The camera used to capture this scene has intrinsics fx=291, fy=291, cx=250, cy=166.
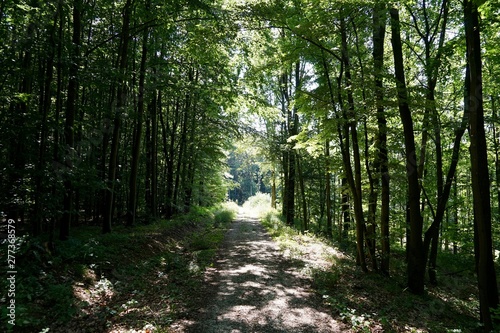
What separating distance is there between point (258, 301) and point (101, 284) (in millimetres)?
3555

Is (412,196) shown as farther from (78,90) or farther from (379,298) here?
(78,90)

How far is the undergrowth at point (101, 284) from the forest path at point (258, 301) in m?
0.52

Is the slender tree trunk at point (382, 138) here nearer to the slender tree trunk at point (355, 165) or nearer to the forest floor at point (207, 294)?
the slender tree trunk at point (355, 165)

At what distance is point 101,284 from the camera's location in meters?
6.57

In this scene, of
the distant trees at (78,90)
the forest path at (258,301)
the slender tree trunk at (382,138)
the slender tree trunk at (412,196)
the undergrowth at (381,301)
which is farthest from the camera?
the slender tree trunk at (382,138)

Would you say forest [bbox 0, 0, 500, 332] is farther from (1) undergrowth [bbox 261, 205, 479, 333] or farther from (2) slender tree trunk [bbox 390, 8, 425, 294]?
(1) undergrowth [bbox 261, 205, 479, 333]

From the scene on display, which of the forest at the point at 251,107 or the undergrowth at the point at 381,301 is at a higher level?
the forest at the point at 251,107

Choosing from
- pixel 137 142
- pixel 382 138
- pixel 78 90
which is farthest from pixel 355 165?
pixel 78 90

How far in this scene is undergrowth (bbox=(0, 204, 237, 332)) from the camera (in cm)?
497

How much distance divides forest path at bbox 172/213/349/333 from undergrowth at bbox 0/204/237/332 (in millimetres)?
519

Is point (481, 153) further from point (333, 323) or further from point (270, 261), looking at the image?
point (270, 261)

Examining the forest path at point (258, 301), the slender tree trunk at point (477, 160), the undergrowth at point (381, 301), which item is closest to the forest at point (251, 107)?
the slender tree trunk at point (477, 160)

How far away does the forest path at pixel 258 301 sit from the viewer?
5332 mm

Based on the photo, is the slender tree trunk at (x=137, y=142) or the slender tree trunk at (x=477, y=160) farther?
the slender tree trunk at (x=137, y=142)
